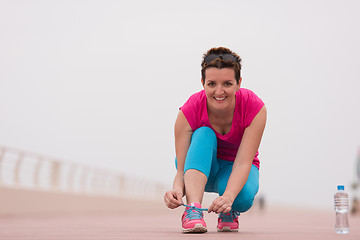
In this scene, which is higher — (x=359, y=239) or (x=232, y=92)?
(x=232, y=92)

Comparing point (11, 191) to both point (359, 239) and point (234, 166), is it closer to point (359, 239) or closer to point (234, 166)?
point (234, 166)

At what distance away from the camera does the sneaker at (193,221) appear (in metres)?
4.27

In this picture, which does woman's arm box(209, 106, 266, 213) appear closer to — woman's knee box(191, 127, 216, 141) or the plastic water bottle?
woman's knee box(191, 127, 216, 141)

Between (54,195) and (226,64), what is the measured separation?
28.2 feet

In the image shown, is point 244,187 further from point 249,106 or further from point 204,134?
point 249,106

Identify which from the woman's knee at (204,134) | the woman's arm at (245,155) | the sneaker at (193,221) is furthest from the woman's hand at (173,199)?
the woman's knee at (204,134)

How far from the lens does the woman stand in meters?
4.44

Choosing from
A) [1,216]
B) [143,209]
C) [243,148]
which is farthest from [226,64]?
[143,209]

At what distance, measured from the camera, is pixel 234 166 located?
4.50m

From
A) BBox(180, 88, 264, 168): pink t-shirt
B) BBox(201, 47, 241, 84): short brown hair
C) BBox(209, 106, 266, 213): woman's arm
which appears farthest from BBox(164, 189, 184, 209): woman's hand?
BBox(201, 47, 241, 84): short brown hair

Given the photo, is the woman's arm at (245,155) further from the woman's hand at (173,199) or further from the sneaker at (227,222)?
the sneaker at (227,222)

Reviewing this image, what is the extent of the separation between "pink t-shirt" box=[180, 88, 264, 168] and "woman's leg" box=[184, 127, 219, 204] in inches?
4.1

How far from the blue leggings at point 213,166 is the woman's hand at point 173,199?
300mm

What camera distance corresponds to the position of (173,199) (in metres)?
4.21
